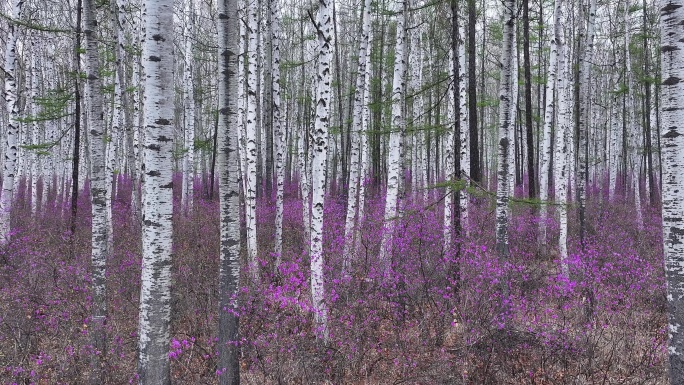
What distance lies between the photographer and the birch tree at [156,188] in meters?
3.14

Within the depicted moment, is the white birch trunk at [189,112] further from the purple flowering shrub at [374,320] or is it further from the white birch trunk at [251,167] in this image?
the white birch trunk at [251,167]

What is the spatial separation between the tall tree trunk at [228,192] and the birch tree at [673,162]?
339 centimetres

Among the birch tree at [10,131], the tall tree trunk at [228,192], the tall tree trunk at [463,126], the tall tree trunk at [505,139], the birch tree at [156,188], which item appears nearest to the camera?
the birch tree at [156,188]

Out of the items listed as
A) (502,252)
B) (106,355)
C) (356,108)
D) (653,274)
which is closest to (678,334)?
(502,252)

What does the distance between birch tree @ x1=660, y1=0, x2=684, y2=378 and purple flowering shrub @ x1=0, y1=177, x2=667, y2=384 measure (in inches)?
62.0

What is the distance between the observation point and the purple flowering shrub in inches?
178

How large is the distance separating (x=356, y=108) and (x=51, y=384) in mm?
7690

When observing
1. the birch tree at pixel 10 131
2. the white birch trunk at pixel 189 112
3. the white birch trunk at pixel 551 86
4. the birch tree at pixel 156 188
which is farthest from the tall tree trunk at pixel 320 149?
the white birch trunk at pixel 189 112

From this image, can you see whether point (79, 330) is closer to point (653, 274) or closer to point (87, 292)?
point (87, 292)

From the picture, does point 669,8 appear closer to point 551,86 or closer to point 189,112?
point 551,86

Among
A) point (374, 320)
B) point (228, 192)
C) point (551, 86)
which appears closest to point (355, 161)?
point (374, 320)

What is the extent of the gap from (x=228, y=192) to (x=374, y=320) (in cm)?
283

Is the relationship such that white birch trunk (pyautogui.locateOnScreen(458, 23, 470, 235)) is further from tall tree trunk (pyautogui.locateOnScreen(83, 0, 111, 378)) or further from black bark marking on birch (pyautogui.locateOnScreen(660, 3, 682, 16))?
tall tree trunk (pyautogui.locateOnScreen(83, 0, 111, 378))

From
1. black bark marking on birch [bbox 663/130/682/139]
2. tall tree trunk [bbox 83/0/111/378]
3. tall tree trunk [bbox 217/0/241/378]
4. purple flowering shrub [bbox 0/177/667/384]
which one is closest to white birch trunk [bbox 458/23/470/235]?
purple flowering shrub [bbox 0/177/667/384]
